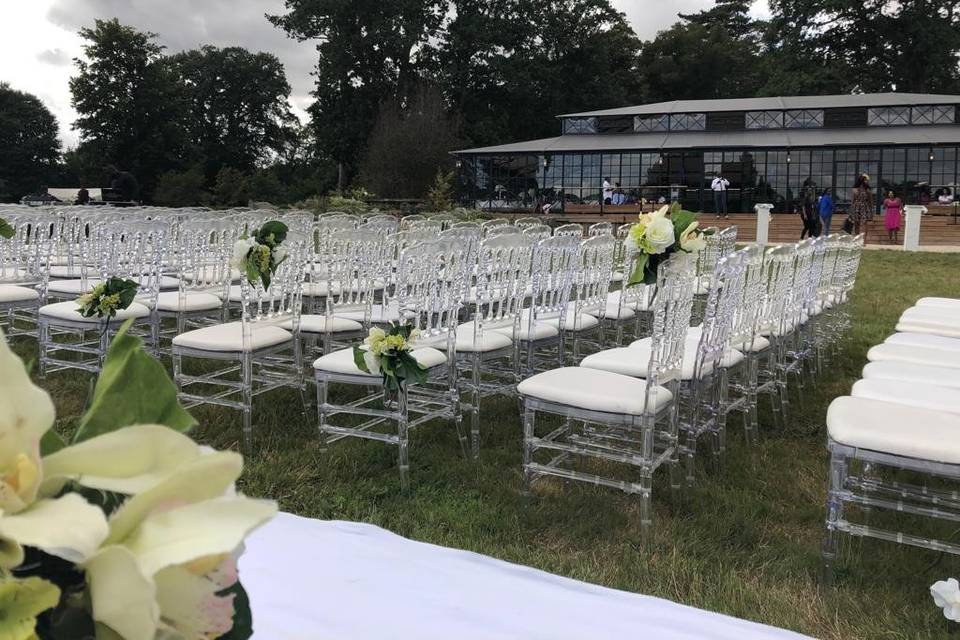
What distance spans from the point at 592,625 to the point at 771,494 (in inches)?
110

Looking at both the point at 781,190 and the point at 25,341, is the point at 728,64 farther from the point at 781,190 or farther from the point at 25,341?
the point at 25,341

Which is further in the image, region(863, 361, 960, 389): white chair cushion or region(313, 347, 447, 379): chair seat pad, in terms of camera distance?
region(313, 347, 447, 379): chair seat pad

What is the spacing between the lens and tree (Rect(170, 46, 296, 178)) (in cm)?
4553

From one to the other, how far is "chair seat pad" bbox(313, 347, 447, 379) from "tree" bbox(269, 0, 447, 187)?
32191 mm

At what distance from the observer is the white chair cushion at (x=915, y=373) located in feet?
12.0

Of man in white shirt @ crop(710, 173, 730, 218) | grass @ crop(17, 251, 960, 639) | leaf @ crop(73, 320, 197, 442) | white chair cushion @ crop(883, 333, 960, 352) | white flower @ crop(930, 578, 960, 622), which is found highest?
man in white shirt @ crop(710, 173, 730, 218)

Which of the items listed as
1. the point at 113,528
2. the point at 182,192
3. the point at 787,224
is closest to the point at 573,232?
the point at 113,528

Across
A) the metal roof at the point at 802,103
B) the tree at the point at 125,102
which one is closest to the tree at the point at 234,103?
the tree at the point at 125,102

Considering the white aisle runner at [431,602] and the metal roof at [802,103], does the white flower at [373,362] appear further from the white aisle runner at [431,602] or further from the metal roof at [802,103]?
the metal roof at [802,103]

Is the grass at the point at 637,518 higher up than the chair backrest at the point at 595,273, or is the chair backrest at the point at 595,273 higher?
the chair backrest at the point at 595,273

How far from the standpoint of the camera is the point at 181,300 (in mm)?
5332

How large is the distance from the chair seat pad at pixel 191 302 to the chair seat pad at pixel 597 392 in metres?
2.85

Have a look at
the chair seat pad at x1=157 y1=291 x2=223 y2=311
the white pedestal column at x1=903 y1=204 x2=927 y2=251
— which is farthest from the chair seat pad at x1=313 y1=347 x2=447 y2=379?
the white pedestal column at x1=903 y1=204 x2=927 y2=251

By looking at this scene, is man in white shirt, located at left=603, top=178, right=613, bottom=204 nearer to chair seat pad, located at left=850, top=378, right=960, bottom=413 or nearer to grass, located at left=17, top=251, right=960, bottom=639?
grass, located at left=17, top=251, right=960, bottom=639
